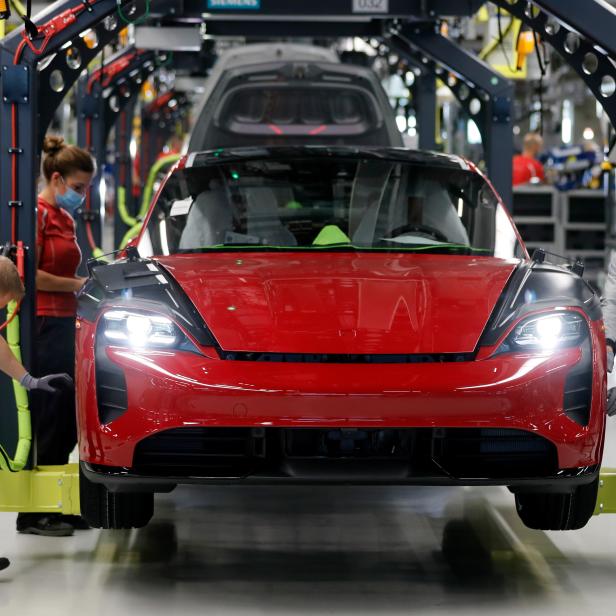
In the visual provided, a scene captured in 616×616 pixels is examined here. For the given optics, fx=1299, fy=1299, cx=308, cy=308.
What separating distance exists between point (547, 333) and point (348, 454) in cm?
73

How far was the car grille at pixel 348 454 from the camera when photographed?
3.96 meters

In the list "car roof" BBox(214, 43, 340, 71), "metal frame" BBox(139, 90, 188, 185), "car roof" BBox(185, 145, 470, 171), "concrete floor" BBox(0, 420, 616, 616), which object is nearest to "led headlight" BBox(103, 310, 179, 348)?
"concrete floor" BBox(0, 420, 616, 616)

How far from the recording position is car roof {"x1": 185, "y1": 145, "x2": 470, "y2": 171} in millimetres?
5508

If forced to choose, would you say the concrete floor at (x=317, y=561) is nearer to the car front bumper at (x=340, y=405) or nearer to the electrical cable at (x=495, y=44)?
the car front bumper at (x=340, y=405)

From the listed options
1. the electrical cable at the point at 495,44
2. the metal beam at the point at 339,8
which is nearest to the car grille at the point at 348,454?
the metal beam at the point at 339,8

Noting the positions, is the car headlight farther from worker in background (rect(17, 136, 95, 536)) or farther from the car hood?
worker in background (rect(17, 136, 95, 536))

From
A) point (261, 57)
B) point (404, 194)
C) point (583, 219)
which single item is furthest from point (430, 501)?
point (583, 219)

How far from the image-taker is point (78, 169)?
5.73 m

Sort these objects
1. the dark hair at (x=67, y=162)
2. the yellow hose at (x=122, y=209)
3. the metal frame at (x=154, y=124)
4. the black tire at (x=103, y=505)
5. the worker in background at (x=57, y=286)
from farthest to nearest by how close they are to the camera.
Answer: the metal frame at (x=154, y=124), the yellow hose at (x=122, y=209), the dark hair at (x=67, y=162), the worker in background at (x=57, y=286), the black tire at (x=103, y=505)

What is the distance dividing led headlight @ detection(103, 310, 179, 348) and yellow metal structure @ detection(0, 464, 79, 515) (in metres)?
0.86

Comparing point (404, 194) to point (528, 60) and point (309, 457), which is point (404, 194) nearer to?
point (309, 457)

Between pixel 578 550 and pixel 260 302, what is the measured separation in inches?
67.2

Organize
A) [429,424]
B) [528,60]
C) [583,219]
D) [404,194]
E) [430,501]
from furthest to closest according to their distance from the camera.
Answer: [528,60] < [583,219] < [430,501] < [404,194] < [429,424]

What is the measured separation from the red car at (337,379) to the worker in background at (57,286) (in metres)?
1.01
